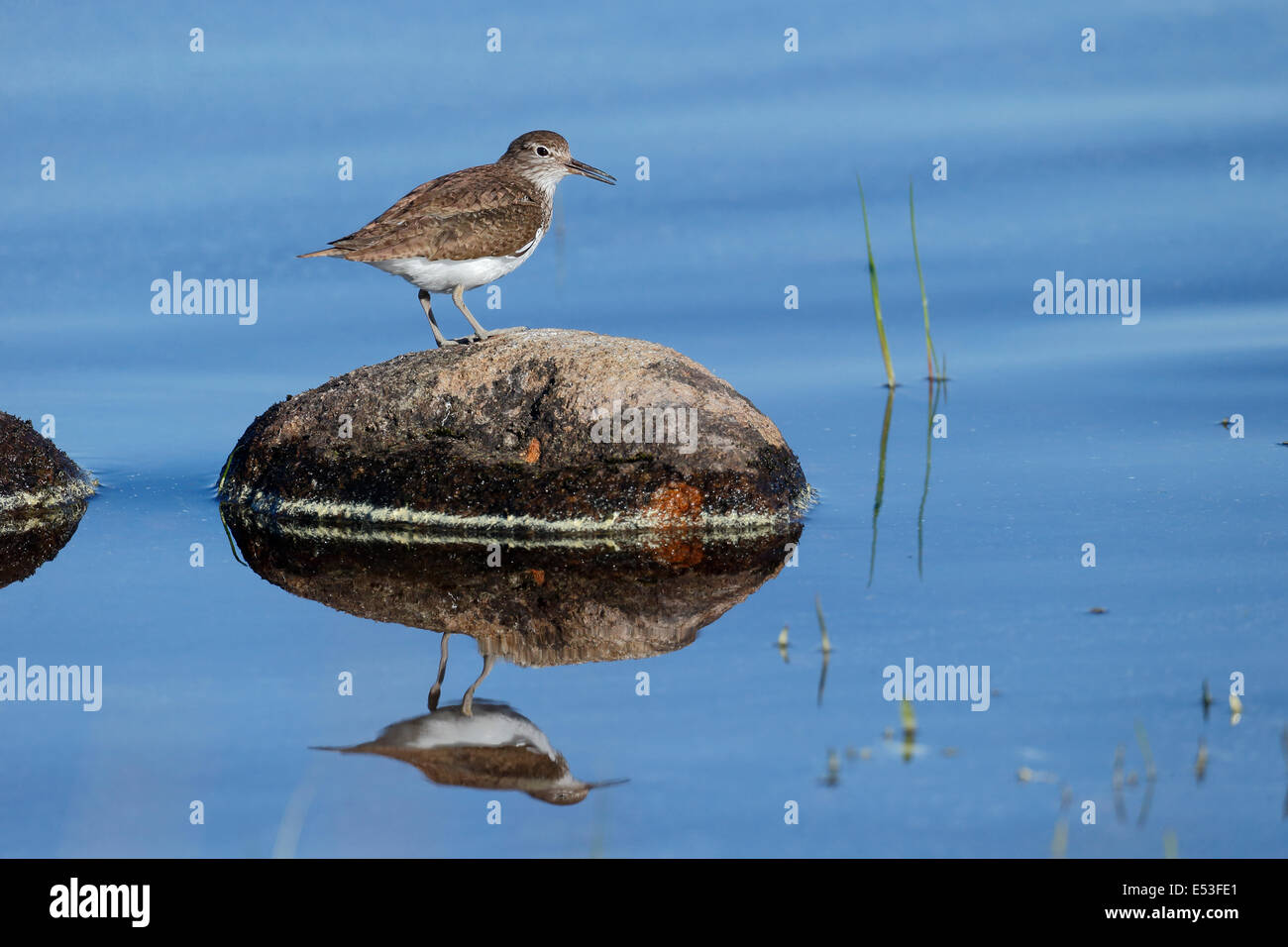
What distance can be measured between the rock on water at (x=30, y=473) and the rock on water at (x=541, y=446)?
174 cm

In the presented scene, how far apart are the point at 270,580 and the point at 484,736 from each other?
317 cm

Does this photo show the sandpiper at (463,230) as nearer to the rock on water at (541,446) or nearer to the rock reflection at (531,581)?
the rock on water at (541,446)

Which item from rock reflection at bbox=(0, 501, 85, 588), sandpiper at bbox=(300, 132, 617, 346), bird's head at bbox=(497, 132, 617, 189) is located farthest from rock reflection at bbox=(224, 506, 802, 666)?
bird's head at bbox=(497, 132, 617, 189)

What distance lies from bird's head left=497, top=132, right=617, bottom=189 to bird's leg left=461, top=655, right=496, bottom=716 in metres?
4.76

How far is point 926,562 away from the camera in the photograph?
11.3 meters

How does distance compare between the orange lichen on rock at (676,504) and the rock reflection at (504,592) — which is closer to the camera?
the rock reflection at (504,592)

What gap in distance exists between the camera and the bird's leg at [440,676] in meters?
9.12

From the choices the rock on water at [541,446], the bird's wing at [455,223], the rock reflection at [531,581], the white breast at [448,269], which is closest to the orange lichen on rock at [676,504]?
the rock on water at [541,446]

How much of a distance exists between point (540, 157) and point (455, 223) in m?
1.27

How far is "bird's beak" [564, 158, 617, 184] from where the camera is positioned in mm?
13539

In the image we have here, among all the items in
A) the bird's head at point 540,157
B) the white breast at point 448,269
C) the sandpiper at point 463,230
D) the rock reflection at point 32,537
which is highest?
the bird's head at point 540,157

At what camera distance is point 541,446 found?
11953 millimetres

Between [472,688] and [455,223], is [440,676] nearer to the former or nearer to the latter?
[472,688]

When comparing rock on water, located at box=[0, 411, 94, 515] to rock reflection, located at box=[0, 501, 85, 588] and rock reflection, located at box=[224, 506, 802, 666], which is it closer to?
rock reflection, located at box=[0, 501, 85, 588]
